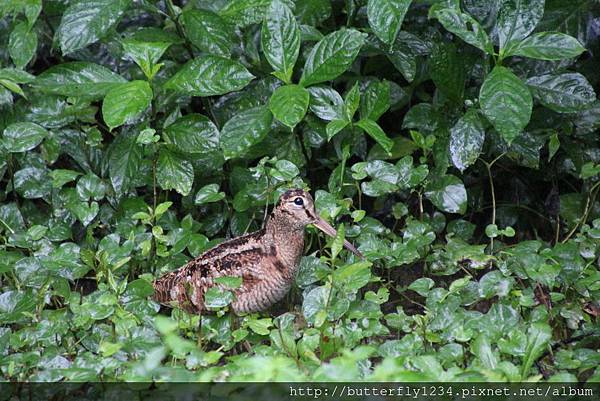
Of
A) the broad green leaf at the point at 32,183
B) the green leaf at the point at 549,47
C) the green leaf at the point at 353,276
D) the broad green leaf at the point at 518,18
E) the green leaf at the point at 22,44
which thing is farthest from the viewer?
the broad green leaf at the point at 32,183

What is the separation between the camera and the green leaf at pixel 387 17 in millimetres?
4016

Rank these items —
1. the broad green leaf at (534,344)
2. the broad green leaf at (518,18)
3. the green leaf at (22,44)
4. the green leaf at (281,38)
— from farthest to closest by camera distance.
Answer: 1. the green leaf at (22,44)
2. the green leaf at (281,38)
3. the broad green leaf at (518,18)
4. the broad green leaf at (534,344)

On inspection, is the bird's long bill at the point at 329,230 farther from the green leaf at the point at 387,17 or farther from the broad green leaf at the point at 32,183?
the broad green leaf at the point at 32,183

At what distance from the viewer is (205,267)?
13.4 feet

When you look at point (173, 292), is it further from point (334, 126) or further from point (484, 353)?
point (484, 353)

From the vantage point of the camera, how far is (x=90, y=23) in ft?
13.7

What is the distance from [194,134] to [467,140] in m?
1.30

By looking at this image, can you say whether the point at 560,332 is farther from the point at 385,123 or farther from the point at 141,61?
the point at 141,61

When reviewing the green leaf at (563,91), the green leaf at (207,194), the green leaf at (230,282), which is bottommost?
the green leaf at (207,194)

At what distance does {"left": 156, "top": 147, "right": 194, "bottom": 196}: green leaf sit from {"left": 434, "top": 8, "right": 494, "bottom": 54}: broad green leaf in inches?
55.0

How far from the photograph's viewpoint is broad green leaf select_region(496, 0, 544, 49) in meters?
4.08

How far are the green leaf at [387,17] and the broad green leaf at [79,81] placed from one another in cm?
120

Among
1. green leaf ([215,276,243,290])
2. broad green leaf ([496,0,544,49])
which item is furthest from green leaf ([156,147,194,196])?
broad green leaf ([496,0,544,49])

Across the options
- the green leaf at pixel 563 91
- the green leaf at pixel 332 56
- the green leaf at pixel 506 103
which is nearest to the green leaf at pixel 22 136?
the green leaf at pixel 332 56
